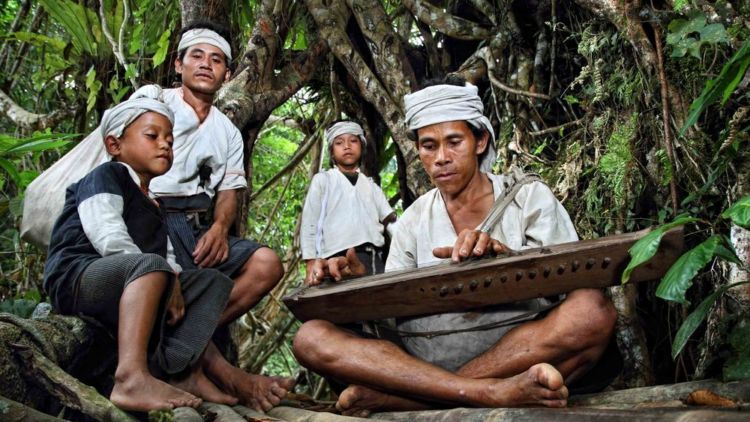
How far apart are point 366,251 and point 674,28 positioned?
7.90 feet

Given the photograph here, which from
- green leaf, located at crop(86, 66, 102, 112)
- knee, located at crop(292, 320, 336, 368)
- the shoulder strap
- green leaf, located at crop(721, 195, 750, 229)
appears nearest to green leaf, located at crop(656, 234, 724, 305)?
green leaf, located at crop(721, 195, 750, 229)

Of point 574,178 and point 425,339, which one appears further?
point 574,178

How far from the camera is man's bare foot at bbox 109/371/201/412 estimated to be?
113 inches

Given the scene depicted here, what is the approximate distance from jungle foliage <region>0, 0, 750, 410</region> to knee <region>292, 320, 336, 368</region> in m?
1.28

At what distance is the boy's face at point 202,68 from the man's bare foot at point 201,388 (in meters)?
1.69

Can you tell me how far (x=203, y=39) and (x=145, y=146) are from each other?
1.15 meters

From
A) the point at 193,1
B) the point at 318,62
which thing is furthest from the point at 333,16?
the point at 193,1

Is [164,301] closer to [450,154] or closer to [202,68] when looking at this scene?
[450,154]

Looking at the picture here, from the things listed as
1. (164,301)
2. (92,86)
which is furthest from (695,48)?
(92,86)

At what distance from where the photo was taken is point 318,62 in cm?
599

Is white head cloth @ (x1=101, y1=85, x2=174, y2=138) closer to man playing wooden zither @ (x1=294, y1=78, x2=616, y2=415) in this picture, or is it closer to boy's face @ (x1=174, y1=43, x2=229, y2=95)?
boy's face @ (x1=174, y1=43, x2=229, y2=95)

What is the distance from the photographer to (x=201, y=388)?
3406 mm

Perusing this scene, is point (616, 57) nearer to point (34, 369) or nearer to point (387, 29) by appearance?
point (387, 29)

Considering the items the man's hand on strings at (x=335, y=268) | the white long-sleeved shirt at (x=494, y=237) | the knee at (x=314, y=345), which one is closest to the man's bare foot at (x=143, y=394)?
the knee at (x=314, y=345)
